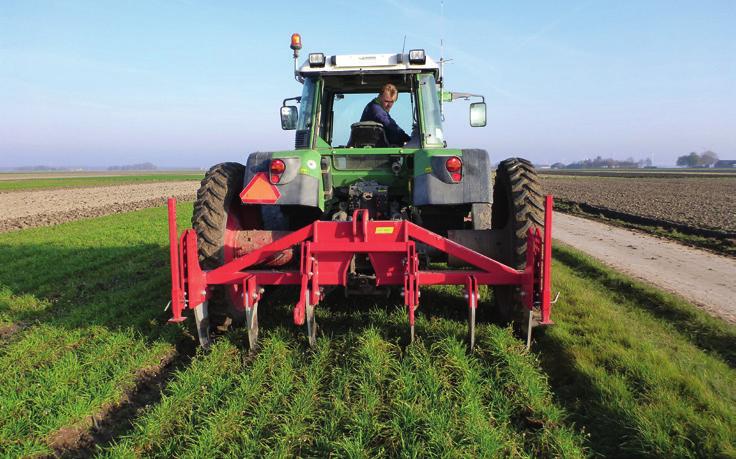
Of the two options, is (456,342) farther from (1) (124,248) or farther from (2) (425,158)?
(1) (124,248)

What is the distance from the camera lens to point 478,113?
5.63 meters

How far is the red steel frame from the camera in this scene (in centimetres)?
368

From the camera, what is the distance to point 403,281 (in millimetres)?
3865

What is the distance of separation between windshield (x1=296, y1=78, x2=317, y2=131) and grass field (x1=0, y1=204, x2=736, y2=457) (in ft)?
6.40

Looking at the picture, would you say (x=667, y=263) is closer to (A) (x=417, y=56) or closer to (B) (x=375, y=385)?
(A) (x=417, y=56)

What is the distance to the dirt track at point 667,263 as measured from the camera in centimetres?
599

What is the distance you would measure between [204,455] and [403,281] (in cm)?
188

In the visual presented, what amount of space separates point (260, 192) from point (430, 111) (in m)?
2.08

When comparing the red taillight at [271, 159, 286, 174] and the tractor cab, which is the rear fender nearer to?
the red taillight at [271, 159, 286, 174]

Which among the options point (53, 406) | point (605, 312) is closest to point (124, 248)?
point (53, 406)

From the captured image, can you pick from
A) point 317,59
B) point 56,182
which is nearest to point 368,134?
point 317,59

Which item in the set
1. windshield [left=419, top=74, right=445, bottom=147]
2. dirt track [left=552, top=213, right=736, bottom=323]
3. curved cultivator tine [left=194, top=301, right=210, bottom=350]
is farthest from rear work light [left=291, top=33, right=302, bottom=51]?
dirt track [left=552, top=213, right=736, bottom=323]

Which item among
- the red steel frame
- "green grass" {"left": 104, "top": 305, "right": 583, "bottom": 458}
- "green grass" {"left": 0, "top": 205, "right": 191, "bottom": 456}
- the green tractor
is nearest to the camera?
"green grass" {"left": 104, "top": 305, "right": 583, "bottom": 458}

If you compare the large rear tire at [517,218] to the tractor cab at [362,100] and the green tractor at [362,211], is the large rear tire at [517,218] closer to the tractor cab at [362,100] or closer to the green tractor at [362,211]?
the green tractor at [362,211]
